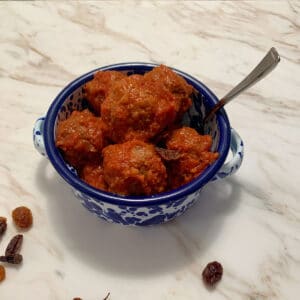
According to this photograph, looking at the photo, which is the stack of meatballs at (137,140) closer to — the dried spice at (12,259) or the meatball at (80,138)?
the meatball at (80,138)

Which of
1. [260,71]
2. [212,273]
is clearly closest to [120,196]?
[212,273]

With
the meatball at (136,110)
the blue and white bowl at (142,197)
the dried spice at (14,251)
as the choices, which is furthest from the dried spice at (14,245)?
the meatball at (136,110)

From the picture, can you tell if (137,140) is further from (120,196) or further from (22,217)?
(22,217)

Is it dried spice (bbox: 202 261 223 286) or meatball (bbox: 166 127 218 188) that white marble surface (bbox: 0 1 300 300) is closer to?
dried spice (bbox: 202 261 223 286)

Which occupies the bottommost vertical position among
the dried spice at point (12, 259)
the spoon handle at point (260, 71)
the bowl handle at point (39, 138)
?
the dried spice at point (12, 259)

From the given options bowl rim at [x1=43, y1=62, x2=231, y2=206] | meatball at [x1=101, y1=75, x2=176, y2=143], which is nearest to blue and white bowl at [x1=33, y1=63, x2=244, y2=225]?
bowl rim at [x1=43, y1=62, x2=231, y2=206]
